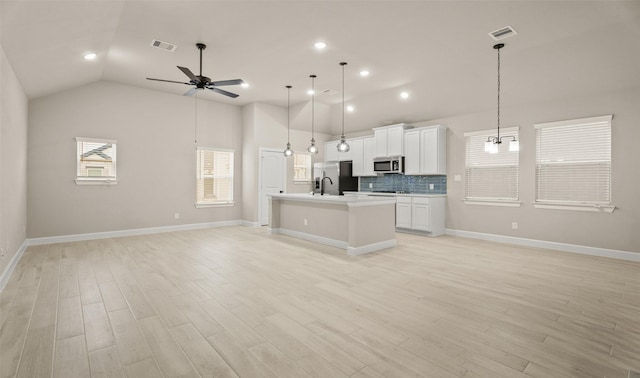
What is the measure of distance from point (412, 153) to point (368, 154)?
54.6 inches

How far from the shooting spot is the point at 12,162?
4.20 meters

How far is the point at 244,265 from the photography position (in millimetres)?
4430

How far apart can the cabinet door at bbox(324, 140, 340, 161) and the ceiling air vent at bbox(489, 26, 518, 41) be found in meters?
5.37

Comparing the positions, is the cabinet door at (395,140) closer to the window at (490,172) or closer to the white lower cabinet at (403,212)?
the white lower cabinet at (403,212)

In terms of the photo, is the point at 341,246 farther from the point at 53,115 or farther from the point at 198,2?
the point at 53,115

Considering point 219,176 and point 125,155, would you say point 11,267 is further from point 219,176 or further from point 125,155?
point 219,176

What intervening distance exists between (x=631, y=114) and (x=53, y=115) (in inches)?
393

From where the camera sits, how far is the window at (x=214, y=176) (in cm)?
780

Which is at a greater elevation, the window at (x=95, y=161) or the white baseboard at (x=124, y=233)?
the window at (x=95, y=161)

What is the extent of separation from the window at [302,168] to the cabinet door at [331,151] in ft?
1.82

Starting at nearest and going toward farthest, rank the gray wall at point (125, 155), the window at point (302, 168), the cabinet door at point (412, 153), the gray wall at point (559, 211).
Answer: the gray wall at point (559, 211), the gray wall at point (125, 155), the cabinet door at point (412, 153), the window at point (302, 168)

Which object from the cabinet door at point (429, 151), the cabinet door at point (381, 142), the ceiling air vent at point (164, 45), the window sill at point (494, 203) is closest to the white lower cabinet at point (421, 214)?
the window sill at point (494, 203)

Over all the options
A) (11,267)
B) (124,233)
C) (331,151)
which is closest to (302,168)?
(331,151)

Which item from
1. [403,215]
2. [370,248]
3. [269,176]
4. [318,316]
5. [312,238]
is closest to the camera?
[318,316]
